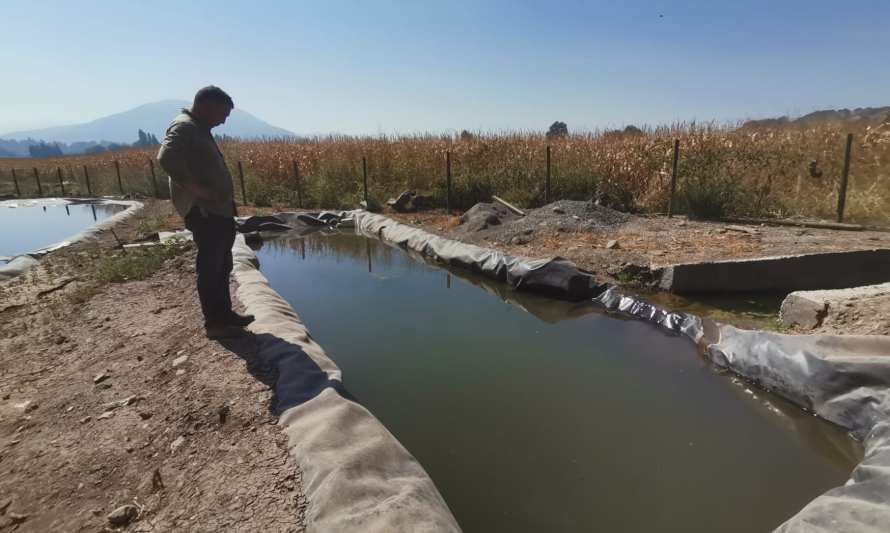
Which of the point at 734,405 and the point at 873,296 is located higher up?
the point at 873,296

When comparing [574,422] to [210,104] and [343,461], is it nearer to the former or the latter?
[343,461]

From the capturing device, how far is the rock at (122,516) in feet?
5.35

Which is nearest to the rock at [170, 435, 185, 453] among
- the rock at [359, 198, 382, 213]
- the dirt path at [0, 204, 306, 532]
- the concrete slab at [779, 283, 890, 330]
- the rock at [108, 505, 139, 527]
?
the dirt path at [0, 204, 306, 532]

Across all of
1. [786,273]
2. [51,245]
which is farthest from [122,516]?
[51,245]

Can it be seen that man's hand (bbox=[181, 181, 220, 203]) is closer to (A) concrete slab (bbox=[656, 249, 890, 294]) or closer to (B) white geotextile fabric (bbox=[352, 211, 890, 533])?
(B) white geotextile fabric (bbox=[352, 211, 890, 533])

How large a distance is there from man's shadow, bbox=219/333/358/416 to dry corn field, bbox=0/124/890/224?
663cm

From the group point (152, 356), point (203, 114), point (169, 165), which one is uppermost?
point (203, 114)

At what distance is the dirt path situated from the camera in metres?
1.67

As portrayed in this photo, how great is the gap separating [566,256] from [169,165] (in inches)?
161

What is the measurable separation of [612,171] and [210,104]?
7969 millimetres

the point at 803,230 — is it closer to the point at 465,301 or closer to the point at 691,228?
the point at 691,228

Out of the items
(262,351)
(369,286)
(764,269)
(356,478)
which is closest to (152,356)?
(262,351)

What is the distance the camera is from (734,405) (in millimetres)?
2729

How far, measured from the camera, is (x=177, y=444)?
6.68ft
